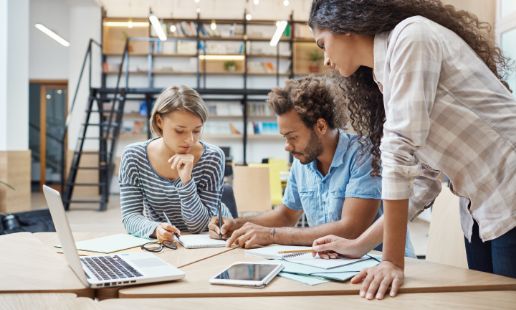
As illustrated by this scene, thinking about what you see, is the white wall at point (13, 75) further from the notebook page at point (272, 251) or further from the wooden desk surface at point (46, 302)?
the wooden desk surface at point (46, 302)

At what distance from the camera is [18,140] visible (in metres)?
6.88

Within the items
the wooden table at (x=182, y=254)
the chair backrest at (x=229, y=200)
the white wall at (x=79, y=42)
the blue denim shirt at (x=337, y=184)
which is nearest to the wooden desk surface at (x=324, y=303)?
the wooden table at (x=182, y=254)

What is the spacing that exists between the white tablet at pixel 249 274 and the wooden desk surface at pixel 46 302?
0.28 metres

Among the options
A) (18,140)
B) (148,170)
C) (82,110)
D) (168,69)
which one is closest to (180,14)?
(168,69)

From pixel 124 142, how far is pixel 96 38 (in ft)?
6.98

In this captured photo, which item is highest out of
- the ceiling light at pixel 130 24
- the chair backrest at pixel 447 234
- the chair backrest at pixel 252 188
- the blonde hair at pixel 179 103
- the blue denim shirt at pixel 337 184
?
the ceiling light at pixel 130 24

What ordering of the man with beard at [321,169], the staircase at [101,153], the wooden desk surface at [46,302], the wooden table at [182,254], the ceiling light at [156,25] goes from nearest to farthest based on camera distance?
the wooden desk surface at [46,302], the wooden table at [182,254], the man with beard at [321,169], the staircase at [101,153], the ceiling light at [156,25]

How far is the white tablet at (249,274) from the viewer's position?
3.75ft

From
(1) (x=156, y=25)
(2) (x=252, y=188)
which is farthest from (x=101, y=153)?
(2) (x=252, y=188)

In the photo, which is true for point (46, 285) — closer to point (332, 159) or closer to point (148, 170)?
point (148, 170)

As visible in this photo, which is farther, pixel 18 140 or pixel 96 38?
pixel 96 38

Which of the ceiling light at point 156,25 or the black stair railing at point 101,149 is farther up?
the ceiling light at point 156,25

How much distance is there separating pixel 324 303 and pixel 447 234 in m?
1.11

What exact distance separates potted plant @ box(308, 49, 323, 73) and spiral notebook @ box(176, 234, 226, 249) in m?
8.89
